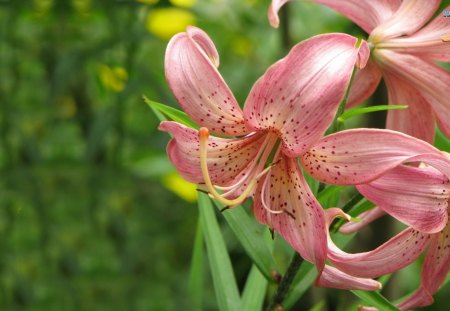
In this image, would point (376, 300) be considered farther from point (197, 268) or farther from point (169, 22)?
point (169, 22)

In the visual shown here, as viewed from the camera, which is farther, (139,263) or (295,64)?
(139,263)

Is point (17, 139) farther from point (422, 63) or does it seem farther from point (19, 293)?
point (422, 63)

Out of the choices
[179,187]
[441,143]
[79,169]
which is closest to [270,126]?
[441,143]

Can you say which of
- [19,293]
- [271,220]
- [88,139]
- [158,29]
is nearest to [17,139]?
[88,139]

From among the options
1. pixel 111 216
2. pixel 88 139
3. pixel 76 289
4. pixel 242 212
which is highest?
pixel 242 212

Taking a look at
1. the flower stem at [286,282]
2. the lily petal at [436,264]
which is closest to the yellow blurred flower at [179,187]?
the flower stem at [286,282]

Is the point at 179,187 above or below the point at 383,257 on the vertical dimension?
below

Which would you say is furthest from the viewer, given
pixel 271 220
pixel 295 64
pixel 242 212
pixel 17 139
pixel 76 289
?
pixel 17 139
